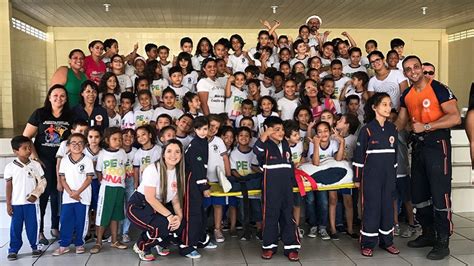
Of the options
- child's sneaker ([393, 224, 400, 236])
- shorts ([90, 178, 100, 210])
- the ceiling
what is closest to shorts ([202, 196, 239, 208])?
shorts ([90, 178, 100, 210])

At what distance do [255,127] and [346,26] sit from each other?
11.6 m

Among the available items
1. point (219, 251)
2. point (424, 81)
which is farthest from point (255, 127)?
point (424, 81)

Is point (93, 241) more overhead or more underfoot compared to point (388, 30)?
more underfoot

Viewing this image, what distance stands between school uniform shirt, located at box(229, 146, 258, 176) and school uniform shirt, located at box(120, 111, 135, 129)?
3.85ft

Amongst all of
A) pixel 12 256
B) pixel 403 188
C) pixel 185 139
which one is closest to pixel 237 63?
pixel 185 139

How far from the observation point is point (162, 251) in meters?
4.43

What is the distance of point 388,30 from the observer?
55.4 ft

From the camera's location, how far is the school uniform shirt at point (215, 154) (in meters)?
4.86

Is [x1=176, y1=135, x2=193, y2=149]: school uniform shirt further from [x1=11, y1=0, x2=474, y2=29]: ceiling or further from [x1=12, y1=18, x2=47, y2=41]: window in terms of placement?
[x1=12, y1=18, x2=47, y2=41]: window

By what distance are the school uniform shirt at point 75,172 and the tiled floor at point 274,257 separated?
1.77 ft

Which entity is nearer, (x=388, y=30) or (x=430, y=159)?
(x=430, y=159)

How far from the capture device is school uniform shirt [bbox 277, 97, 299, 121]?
5473 mm

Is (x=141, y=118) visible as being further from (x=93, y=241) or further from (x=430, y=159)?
(x=430, y=159)

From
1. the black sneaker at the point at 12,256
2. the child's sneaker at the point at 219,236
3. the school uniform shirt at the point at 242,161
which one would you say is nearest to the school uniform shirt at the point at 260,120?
the school uniform shirt at the point at 242,161
